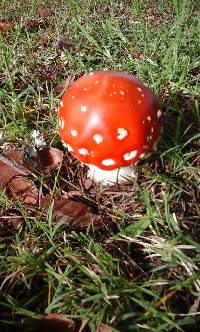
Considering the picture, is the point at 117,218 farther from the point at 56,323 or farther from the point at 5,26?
the point at 5,26

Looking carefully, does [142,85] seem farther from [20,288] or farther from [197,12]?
[197,12]

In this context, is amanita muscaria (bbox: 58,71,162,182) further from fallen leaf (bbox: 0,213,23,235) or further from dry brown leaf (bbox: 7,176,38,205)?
fallen leaf (bbox: 0,213,23,235)

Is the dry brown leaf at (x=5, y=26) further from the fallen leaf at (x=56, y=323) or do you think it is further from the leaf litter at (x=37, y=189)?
the fallen leaf at (x=56, y=323)

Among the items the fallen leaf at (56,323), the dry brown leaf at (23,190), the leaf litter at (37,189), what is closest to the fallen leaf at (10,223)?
the leaf litter at (37,189)

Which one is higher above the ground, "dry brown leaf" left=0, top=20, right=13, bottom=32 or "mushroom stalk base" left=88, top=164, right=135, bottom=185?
"dry brown leaf" left=0, top=20, right=13, bottom=32

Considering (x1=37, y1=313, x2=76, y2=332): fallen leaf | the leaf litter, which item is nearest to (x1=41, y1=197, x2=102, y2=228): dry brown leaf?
the leaf litter

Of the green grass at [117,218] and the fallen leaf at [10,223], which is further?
the fallen leaf at [10,223]

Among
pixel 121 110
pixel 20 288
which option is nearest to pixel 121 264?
pixel 20 288

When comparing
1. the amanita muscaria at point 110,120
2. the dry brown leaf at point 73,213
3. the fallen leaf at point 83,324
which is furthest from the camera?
the dry brown leaf at point 73,213
